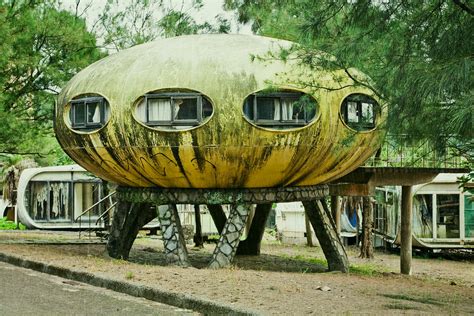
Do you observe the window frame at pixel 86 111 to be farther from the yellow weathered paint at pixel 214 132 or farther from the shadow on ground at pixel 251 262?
the shadow on ground at pixel 251 262

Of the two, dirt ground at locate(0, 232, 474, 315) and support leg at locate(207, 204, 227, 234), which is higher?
support leg at locate(207, 204, 227, 234)

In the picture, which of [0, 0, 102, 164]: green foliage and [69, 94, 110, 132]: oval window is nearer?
[69, 94, 110, 132]: oval window

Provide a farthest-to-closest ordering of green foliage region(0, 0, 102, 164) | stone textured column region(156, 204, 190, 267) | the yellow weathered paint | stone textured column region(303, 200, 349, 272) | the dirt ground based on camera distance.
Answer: green foliage region(0, 0, 102, 164) < stone textured column region(303, 200, 349, 272) < stone textured column region(156, 204, 190, 267) < the yellow weathered paint < the dirt ground

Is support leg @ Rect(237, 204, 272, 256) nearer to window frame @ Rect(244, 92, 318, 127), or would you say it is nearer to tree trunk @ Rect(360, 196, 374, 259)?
tree trunk @ Rect(360, 196, 374, 259)

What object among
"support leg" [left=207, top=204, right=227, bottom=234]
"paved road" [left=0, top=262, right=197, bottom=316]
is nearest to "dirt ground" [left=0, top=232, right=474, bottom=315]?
"paved road" [left=0, top=262, right=197, bottom=316]

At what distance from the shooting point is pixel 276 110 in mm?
16438

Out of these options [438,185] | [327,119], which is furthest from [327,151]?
[438,185]

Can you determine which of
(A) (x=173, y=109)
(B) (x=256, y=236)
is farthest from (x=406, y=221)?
(A) (x=173, y=109)

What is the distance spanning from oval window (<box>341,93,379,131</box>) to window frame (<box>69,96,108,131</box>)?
4848 millimetres

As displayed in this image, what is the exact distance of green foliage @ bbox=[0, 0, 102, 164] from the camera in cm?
2162

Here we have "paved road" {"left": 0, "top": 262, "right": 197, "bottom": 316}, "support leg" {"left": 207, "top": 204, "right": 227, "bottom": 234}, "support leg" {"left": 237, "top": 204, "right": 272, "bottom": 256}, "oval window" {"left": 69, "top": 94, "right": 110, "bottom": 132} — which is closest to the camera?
"paved road" {"left": 0, "top": 262, "right": 197, "bottom": 316}

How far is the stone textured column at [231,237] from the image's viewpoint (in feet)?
57.0

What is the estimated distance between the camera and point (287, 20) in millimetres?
14406

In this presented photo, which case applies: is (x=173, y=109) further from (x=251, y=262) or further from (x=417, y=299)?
(x=417, y=299)
